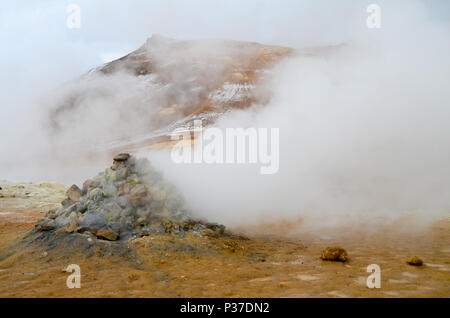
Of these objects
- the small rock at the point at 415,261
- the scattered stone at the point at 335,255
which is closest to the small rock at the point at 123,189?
the scattered stone at the point at 335,255

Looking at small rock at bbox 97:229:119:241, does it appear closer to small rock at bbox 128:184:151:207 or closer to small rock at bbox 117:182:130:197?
small rock at bbox 128:184:151:207

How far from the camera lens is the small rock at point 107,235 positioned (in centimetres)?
371

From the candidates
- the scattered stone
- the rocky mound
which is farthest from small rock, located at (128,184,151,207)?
the scattered stone

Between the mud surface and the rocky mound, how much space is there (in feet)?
0.70

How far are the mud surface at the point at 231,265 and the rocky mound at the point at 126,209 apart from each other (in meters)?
0.21

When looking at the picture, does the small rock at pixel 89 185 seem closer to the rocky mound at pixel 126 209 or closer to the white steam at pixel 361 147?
the rocky mound at pixel 126 209

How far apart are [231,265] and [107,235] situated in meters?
1.59

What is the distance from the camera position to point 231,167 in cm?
622

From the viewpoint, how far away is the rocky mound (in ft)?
12.9

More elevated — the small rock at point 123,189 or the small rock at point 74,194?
the small rock at point 123,189

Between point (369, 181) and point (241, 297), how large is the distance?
6.88 meters

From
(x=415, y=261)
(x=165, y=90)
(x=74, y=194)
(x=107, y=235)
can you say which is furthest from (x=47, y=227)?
(x=165, y=90)

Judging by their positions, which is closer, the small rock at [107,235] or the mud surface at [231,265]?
the mud surface at [231,265]
